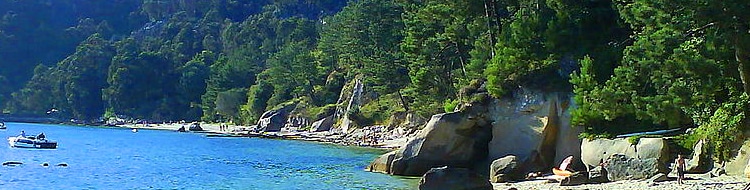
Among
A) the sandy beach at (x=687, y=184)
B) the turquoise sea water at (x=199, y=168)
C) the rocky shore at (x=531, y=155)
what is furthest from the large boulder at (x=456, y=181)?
the turquoise sea water at (x=199, y=168)

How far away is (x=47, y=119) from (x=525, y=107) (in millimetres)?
128554

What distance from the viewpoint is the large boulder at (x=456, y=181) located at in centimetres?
2683

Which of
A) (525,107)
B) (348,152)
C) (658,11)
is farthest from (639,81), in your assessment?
(348,152)

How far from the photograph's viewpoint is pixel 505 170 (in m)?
33.2

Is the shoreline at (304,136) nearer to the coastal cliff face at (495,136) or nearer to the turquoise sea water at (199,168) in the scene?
the turquoise sea water at (199,168)

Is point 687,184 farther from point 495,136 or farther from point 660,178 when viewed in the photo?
point 495,136

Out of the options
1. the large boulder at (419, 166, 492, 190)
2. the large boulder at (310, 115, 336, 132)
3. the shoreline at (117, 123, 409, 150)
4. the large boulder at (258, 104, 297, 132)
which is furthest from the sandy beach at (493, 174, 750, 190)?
the large boulder at (258, 104, 297, 132)

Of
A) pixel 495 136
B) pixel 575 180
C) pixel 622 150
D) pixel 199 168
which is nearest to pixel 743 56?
pixel 622 150

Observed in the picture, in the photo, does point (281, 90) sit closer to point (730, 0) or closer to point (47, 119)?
point (47, 119)

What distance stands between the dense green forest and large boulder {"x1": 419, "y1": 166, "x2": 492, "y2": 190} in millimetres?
5940

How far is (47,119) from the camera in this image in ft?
492

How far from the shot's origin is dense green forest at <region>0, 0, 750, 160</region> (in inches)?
1028

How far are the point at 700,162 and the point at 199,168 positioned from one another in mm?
27378

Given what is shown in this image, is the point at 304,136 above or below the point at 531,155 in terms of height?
above
